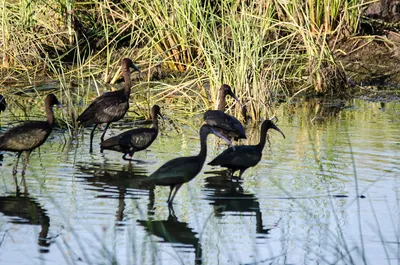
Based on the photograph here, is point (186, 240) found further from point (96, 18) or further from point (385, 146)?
point (96, 18)

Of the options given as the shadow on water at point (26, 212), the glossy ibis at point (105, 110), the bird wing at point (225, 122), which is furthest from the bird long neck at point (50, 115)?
the bird wing at point (225, 122)

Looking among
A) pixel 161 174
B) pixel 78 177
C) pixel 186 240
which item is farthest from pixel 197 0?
pixel 186 240

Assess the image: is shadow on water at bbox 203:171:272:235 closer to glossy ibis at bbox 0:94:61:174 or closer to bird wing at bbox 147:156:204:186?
bird wing at bbox 147:156:204:186

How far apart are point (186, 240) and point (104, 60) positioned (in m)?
9.44

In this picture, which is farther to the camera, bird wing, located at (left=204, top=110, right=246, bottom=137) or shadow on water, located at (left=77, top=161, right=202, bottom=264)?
bird wing, located at (left=204, top=110, right=246, bottom=137)

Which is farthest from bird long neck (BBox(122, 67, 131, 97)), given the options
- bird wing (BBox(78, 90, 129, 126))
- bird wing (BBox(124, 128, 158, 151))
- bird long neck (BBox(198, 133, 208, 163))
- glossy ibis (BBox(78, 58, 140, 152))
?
bird long neck (BBox(198, 133, 208, 163))

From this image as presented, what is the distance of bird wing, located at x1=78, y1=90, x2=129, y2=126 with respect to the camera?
11.8 m

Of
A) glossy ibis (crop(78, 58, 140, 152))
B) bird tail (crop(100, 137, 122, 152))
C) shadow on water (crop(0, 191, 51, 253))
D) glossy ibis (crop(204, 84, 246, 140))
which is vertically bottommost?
shadow on water (crop(0, 191, 51, 253))

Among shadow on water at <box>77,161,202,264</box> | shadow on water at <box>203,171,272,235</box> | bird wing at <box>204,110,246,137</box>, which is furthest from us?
bird wing at <box>204,110,246,137</box>

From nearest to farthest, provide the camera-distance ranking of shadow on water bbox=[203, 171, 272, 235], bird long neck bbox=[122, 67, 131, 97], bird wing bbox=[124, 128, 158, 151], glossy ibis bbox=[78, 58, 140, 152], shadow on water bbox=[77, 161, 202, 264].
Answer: shadow on water bbox=[77, 161, 202, 264] < shadow on water bbox=[203, 171, 272, 235] < bird wing bbox=[124, 128, 158, 151] < glossy ibis bbox=[78, 58, 140, 152] < bird long neck bbox=[122, 67, 131, 97]

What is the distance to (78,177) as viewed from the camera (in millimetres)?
9641

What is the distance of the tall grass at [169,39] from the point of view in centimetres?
1445

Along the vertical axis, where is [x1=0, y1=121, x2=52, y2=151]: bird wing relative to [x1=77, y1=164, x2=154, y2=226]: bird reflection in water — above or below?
above

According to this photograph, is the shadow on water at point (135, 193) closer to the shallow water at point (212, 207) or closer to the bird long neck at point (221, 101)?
the shallow water at point (212, 207)
